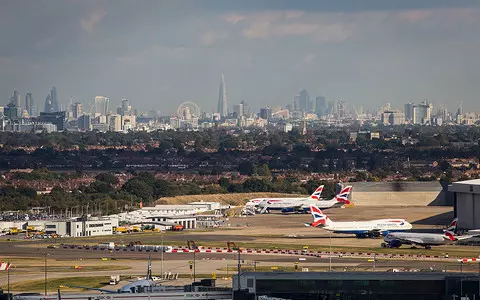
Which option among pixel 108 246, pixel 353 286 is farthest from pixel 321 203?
pixel 353 286

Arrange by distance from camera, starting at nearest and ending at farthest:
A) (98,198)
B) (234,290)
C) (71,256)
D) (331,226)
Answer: (234,290) < (71,256) < (331,226) < (98,198)

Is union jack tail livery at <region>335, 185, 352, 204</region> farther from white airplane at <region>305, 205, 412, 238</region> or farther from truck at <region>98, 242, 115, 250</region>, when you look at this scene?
truck at <region>98, 242, 115, 250</region>

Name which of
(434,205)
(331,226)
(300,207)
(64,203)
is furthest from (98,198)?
(331,226)

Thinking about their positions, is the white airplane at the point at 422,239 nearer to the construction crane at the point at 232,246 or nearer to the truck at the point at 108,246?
the construction crane at the point at 232,246

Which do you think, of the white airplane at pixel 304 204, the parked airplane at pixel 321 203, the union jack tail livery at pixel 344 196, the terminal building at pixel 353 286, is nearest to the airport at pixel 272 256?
the terminal building at pixel 353 286

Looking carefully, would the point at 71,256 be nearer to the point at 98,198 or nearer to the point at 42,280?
the point at 42,280

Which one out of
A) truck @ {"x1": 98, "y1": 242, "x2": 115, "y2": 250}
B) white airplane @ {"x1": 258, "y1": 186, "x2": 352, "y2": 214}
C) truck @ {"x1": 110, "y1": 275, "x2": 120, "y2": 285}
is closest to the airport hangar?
truck @ {"x1": 98, "y1": 242, "x2": 115, "y2": 250}

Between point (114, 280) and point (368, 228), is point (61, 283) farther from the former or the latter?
point (368, 228)
